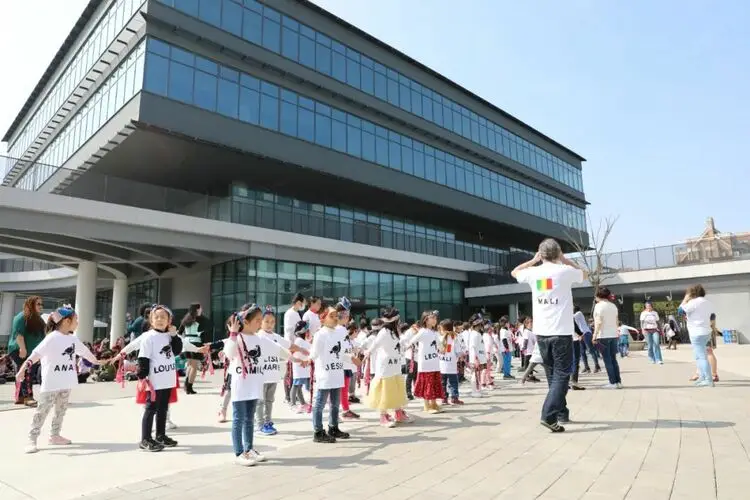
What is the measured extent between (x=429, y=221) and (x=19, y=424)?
30342mm

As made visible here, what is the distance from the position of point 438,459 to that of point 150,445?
3254mm

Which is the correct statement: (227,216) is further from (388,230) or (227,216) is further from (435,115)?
(435,115)

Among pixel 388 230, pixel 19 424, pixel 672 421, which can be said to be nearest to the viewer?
pixel 672 421

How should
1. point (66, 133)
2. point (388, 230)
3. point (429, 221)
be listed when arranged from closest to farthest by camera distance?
point (66, 133) → point (388, 230) → point (429, 221)

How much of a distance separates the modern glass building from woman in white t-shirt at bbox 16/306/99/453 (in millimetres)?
14422

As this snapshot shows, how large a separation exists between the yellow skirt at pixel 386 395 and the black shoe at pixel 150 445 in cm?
269

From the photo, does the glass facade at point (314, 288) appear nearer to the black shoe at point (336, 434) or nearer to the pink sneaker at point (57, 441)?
the pink sneaker at point (57, 441)

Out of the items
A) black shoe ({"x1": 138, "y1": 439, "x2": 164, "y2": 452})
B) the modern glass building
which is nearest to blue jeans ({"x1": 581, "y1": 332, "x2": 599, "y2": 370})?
black shoe ({"x1": 138, "y1": 439, "x2": 164, "y2": 452})

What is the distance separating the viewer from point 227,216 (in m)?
21.9

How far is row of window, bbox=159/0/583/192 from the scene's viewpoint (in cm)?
2269

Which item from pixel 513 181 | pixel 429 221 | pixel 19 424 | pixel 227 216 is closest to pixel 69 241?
pixel 227 216

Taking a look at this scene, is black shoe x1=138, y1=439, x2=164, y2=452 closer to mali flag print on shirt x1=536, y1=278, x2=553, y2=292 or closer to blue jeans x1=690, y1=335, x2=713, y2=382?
mali flag print on shirt x1=536, y1=278, x2=553, y2=292

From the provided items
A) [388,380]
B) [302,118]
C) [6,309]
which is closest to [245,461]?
[388,380]

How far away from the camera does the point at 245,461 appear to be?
4801 millimetres
